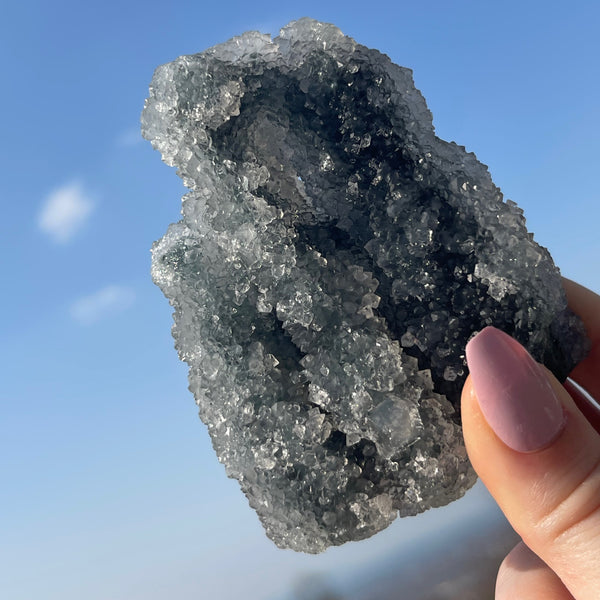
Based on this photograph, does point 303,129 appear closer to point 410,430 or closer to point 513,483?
point 410,430

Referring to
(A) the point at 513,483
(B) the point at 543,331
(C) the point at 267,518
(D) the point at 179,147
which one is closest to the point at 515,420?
(A) the point at 513,483

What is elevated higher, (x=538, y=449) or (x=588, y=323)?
(x=588, y=323)

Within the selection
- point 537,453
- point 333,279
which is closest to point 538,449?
point 537,453

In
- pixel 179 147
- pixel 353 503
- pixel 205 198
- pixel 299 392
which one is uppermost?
pixel 179 147

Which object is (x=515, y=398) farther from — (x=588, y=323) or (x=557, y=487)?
(x=588, y=323)

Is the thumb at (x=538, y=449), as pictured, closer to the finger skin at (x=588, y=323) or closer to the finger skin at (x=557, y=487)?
the finger skin at (x=557, y=487)

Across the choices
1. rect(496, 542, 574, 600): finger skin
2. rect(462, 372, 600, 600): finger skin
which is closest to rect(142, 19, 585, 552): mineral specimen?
rect(462, 372, 600, 600): finger skin

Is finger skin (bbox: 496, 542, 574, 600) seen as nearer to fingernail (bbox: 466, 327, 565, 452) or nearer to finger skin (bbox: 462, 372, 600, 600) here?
finger skin (bbox: 462, 372, 600, 600)
